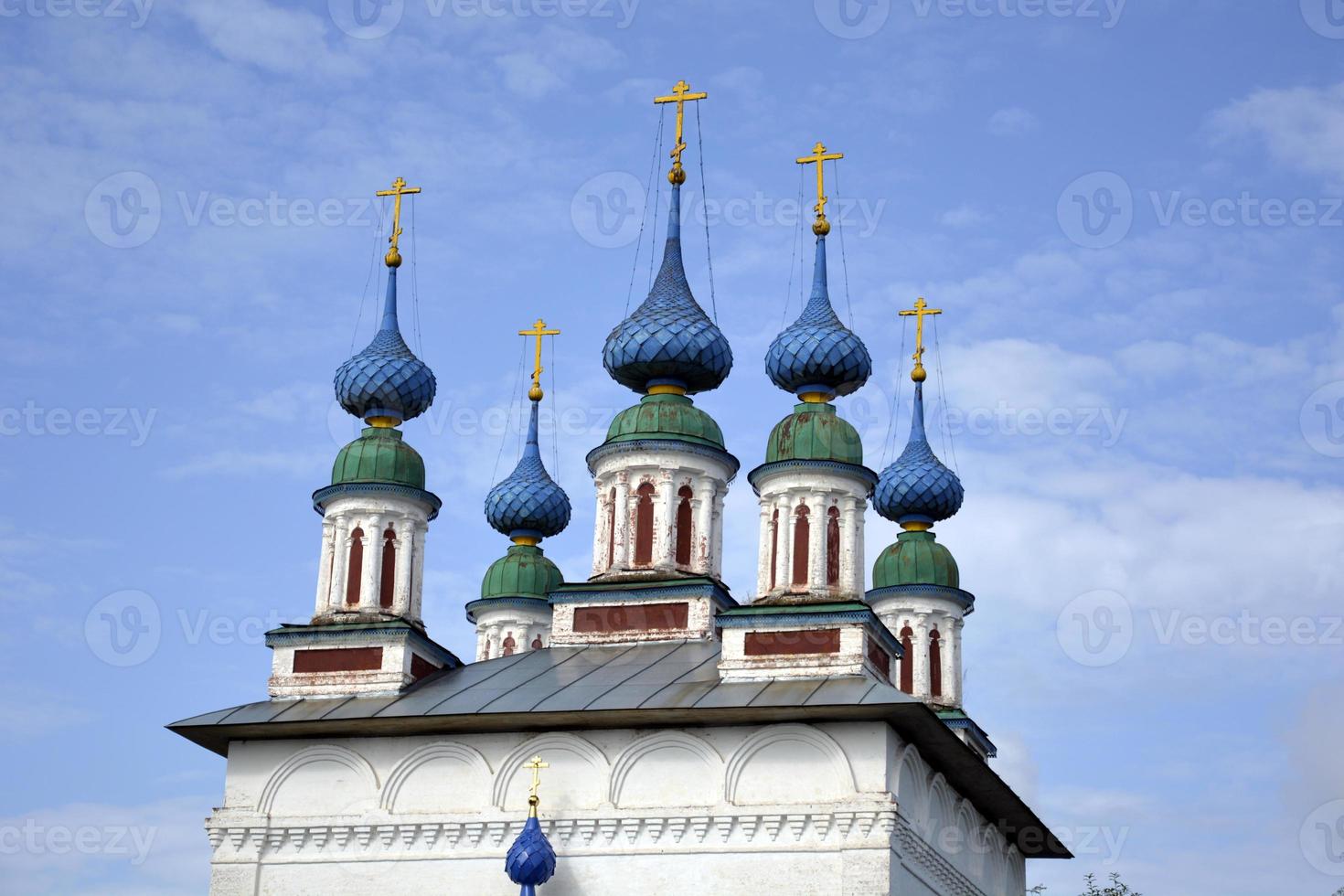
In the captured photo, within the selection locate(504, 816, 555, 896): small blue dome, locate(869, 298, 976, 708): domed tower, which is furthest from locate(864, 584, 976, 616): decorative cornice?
locate(504, 816, 555, 896): small blue dome

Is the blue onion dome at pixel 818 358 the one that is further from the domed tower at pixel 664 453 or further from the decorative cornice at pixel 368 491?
the decorative cornice at pixel 368 491

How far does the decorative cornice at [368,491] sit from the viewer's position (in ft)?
83.0

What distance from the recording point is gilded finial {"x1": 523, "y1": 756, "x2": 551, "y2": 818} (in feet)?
71.8

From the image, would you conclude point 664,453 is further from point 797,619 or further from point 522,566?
point 522,566

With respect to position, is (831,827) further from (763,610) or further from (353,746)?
(353,746)

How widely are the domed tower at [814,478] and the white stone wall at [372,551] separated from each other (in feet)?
12.5

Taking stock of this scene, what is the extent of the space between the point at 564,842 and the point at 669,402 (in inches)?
233

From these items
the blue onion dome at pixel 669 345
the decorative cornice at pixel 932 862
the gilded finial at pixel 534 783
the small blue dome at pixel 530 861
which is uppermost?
the blue onion dome at pixel 669 345

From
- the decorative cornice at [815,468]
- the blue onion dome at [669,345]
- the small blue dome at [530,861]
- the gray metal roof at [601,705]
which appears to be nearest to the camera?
the small blue dome at [530,861]

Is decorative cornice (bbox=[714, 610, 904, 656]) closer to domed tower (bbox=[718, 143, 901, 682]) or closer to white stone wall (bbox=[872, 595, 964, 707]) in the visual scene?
domed tower (bbox=[718, 143, 901, 682])

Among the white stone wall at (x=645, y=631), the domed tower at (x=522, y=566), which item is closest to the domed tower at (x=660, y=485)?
the white stone wall at (x=645, y=631)

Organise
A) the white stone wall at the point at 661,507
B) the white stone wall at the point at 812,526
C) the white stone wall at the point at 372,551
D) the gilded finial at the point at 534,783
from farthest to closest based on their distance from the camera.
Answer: the white stone wall at the point at 661,507, the white stone wall at the point at 372,551, the white stone wall at the point at 812,526, the gilded finial at the point at 534,783

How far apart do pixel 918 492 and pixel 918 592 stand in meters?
1.34

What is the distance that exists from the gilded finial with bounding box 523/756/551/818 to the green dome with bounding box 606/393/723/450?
4643 millimetres
